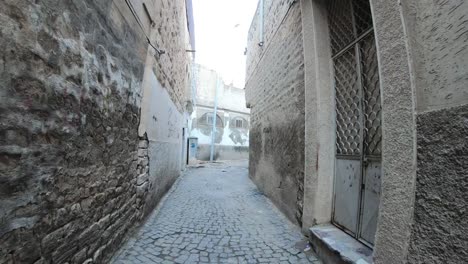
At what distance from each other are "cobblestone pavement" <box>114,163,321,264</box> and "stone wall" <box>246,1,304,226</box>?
1.41 feet

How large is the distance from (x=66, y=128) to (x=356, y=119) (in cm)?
275

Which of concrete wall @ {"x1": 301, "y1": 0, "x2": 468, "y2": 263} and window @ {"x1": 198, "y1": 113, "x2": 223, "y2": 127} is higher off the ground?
window @ {"x1": 198, "y1": 113, "x2": 223, "y2": 127}

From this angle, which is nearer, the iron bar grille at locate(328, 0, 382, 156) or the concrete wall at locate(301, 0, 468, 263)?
the concrete wall at locate(301, 0, 468, 263)

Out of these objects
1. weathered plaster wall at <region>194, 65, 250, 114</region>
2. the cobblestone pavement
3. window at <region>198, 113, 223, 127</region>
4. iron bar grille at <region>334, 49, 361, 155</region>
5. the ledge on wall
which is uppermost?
weathered plaster wall at <region>194, 65, 250, 114</region>

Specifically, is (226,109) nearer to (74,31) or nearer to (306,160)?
(306,160)

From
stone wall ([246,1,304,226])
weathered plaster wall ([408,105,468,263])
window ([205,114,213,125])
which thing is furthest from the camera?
window ([205,114,213,125])

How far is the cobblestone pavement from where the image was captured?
2.38m

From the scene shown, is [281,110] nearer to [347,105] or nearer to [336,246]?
[347,105]

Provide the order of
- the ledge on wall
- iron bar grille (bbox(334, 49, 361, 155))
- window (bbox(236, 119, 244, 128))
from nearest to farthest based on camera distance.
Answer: the ledge on wall < iron bar grille (bbox(334, 49, 361, 155)) < window (bbox(236, 119, 244, 128))

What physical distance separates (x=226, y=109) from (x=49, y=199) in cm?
1742

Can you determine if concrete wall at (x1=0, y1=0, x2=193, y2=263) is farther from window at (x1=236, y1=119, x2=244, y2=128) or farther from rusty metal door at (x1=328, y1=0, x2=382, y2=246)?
window at (x1=236, y1=119, x2=244, y2=128)

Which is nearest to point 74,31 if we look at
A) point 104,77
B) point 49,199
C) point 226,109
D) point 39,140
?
point 104,77

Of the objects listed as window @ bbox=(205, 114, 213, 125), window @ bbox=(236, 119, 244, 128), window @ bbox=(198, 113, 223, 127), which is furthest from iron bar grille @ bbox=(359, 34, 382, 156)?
window @ bbox=(236, 119, 244, 128)

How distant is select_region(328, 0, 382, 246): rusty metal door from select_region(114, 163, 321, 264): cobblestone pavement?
28.0 inches
